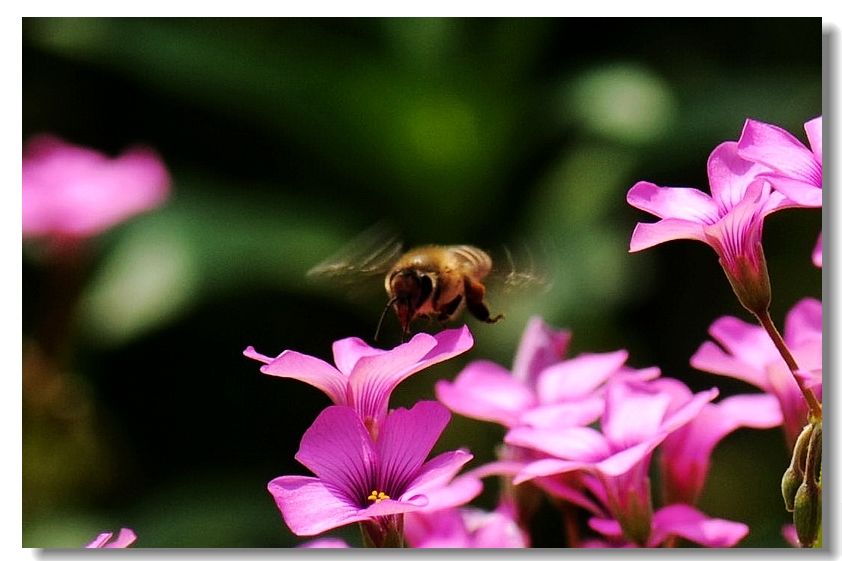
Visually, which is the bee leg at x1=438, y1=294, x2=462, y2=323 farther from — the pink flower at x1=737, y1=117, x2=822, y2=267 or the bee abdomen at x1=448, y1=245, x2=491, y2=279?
the pink flower at x1=737, y1=117, x2=822, y2=267

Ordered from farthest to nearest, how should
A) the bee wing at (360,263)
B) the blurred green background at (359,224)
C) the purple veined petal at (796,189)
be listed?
the blurred green background at (359,224) < the bee wing at (360,263) < the purple veined petal at (796,189)

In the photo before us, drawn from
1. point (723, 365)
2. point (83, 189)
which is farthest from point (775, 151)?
point (83, 189)

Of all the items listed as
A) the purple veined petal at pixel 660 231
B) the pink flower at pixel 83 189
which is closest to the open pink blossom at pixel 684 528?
the purple veined petal at pixel 660 231

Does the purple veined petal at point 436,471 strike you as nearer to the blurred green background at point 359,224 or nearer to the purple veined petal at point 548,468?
the purple veined petal at point 548,468

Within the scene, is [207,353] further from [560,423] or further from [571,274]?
[560,423]

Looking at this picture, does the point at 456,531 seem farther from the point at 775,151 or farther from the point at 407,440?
the point at 775,151

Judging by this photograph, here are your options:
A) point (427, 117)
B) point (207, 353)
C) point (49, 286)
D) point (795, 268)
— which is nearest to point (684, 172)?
point (795, 268)

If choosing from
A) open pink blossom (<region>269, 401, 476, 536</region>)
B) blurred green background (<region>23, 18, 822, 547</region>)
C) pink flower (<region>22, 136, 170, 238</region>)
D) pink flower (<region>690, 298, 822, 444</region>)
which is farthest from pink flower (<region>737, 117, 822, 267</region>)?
pink flower (<region>22, 136, 170, 238</region>)
